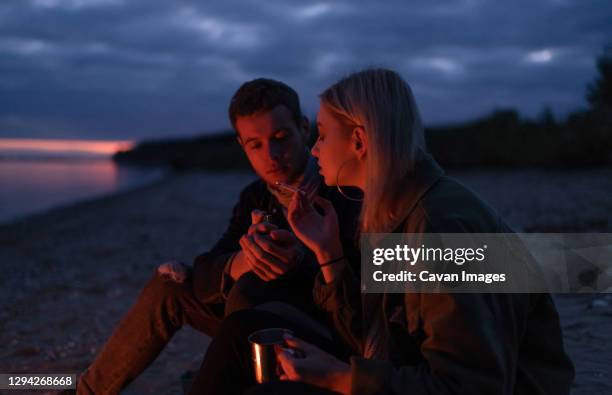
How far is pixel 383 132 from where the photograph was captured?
4.96ft

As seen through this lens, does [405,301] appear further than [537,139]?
No

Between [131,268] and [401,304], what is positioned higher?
[401,304]

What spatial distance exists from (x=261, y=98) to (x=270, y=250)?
0.94 m

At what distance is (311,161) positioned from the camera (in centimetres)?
274

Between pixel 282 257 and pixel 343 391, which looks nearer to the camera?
pixel 343 391

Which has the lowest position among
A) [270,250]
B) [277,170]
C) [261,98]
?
[270,250]

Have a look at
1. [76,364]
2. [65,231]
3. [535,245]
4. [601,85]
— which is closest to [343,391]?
[76,364]

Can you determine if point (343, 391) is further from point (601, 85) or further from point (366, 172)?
point (601, 85)

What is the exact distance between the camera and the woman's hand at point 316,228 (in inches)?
65.9

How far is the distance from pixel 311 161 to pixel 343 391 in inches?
60.8

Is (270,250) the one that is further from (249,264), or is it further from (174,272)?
(174,272)

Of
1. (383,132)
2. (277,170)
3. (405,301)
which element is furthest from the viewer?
(277,170)

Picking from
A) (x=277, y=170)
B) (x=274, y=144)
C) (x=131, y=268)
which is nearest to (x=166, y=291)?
(x=277, y=170)

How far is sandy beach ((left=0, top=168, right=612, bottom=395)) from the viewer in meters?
3.33
